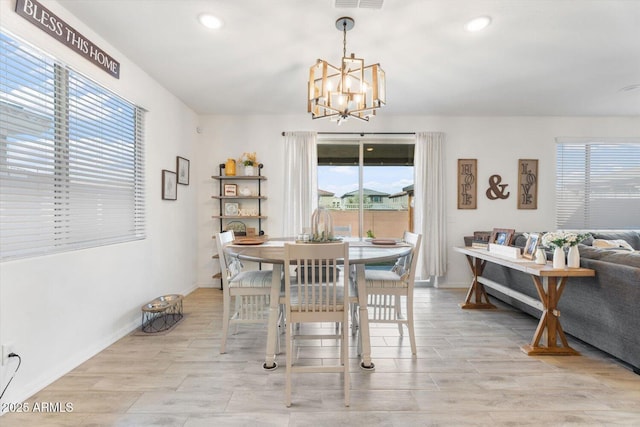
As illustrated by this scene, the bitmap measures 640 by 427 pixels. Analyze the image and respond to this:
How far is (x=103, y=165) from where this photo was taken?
8.46 ft

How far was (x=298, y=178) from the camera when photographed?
4438 mm

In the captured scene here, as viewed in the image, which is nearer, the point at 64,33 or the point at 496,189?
the point at 64,33

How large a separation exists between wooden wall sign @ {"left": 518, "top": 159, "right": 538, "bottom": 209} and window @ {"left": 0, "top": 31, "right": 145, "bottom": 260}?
5.14 metres

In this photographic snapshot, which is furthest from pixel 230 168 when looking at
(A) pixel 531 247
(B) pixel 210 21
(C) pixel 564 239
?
(C) pixel 564 239

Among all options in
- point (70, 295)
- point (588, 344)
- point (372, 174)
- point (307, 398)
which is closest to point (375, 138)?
point (372, 174)

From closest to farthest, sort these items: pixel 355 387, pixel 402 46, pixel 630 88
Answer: pixel 355 387
pixel 402 46
pixel 630 88

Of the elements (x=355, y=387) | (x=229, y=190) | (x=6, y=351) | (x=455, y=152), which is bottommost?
(x=355, y=387)

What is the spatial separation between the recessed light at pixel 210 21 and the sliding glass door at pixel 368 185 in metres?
2.50

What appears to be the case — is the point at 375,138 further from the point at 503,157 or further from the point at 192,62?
the point at 192,62

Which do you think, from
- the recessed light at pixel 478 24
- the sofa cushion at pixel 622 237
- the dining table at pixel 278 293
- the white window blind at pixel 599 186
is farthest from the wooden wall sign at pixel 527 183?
the dining table at pixel 278 293

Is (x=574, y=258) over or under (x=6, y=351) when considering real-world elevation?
over

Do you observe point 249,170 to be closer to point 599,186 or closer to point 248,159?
point 248,159

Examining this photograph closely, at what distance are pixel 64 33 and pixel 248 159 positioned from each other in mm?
2453

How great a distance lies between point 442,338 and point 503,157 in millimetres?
3166
